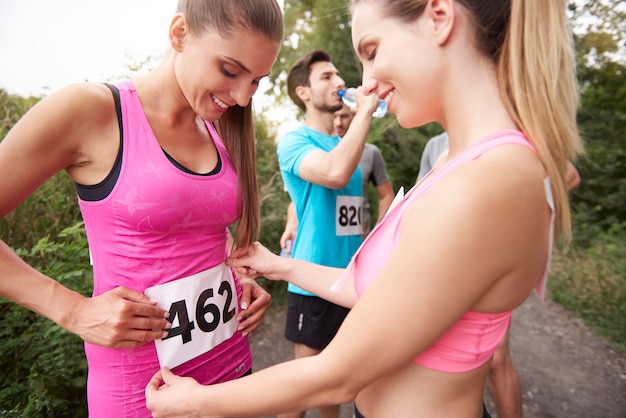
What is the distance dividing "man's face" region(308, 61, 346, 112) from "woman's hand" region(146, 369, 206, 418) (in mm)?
2204

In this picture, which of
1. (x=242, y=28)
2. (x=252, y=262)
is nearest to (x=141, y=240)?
(x=252, y=262)

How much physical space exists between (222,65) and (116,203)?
0.58 meters

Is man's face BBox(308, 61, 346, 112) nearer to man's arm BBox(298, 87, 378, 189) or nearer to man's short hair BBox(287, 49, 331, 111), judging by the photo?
man's short hair BBox(287, 49, 331, 111)

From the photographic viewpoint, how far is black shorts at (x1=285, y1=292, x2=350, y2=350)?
8.17 feet

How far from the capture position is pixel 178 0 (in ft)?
4.83

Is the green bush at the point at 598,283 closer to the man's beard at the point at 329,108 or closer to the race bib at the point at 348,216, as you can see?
the race bib at the point at 348,216

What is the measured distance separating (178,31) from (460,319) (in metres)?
1.27

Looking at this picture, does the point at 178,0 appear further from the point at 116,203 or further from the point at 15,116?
the point at 15,116

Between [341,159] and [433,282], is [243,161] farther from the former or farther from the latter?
[433,282]

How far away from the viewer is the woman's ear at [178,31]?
55.0 inches

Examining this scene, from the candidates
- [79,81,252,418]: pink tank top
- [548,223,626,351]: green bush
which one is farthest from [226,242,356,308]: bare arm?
[548,223,626,351]: green bush

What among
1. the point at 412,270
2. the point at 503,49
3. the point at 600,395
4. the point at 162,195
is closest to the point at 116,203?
the point at 162,195

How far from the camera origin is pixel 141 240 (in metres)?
1.28

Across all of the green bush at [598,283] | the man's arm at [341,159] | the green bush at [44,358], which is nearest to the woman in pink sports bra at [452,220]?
the man's arm at [341,159]
